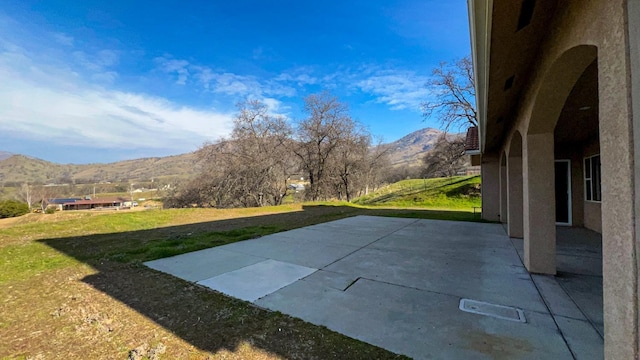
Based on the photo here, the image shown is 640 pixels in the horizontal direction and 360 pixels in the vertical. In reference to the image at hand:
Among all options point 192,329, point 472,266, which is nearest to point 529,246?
point 472,266

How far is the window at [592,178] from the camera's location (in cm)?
712

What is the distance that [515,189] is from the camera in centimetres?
665

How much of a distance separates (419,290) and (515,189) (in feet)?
15.8

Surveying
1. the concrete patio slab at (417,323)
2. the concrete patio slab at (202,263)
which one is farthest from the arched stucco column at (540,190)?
the concrete patio slab at (202,263)

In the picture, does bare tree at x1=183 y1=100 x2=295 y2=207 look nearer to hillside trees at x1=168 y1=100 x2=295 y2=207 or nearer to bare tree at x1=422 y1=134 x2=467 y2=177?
hillside trees at x1=168 y1=100 x2=295 y2=207

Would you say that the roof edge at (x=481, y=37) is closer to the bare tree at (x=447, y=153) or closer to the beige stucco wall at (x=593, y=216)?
the beige stucco wall at (x=593, y=216)

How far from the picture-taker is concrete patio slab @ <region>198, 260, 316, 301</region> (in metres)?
3.63

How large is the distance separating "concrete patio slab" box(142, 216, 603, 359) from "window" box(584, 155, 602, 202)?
1.41 metres

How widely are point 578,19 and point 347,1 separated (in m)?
8.88

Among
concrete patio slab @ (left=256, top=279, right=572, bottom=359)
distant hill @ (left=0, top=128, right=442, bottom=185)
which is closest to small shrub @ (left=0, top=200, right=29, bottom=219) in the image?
concrete patio slab @ (left=256, top=279, right=572, bottom=359)

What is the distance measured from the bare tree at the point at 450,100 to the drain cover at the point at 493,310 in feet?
54.5

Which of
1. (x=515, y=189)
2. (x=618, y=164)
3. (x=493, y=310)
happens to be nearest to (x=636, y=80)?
(x=618, y=164)

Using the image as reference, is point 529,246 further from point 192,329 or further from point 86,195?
point 86,195

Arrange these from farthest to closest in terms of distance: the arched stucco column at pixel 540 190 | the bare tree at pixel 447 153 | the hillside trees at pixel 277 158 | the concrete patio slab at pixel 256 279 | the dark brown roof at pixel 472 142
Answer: the hillside trees at pixel 277 158 → the bare tree at pixel 447 153 → the dark brown roof at pixel 472 142 → the arched stucco column at pixel 540 190 → the concrete patio slab at pixel 256 279
